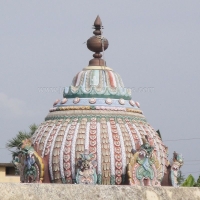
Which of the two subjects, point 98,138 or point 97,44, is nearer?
point 98,138

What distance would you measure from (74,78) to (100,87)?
2.62 ft

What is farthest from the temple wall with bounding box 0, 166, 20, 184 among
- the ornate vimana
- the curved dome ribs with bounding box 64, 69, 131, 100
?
the curved dome ribs with bounding box 64, 69, 131, 100

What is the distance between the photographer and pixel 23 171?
15.0 meters

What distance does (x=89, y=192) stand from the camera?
7992 mm

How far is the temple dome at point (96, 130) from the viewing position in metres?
14.2

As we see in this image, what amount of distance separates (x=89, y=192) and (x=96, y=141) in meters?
6.19

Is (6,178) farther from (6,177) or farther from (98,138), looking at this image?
(98,138)

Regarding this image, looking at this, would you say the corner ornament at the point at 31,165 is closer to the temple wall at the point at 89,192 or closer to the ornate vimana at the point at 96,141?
the ornate vimana at the point at 96,141

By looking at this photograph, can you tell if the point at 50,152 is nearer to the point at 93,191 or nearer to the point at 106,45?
the point at 106,45

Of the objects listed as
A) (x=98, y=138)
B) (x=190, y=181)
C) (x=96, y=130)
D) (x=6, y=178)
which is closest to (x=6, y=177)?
(x=6, y=178)

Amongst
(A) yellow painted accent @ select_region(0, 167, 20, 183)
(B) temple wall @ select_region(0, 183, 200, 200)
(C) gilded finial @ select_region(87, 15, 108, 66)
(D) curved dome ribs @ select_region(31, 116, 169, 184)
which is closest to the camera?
(B) temple wall @ select_region(0, 183, 200, 200)

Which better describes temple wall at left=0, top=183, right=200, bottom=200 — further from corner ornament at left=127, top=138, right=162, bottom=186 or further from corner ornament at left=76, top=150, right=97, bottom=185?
Result: corner ornament at left=127, top=138, right=162, bottom=186

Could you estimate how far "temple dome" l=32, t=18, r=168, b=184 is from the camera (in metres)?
14.2

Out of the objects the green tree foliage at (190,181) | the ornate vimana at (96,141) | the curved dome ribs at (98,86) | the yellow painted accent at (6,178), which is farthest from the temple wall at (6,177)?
the curved dome ribs at (98,86)
